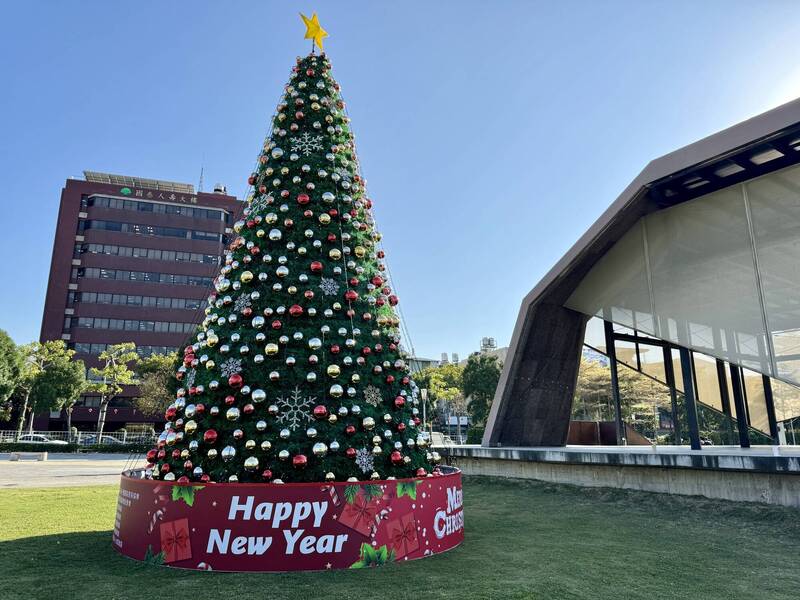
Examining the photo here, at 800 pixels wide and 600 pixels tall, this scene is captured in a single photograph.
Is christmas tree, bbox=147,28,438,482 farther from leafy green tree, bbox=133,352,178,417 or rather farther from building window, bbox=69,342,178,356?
building window, bbox=69,342,178,356

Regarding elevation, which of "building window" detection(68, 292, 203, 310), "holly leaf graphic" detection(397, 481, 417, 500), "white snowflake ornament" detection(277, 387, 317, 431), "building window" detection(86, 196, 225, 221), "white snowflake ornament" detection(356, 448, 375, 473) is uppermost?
"building window" detection(86, 196, 225, 221)

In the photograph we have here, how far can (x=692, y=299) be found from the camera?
14.7 metres

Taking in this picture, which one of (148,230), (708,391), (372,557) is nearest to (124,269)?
(148,230)

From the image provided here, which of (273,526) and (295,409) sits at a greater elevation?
(295,409)

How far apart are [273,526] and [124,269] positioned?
201 feet

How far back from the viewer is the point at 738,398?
16.1 meters

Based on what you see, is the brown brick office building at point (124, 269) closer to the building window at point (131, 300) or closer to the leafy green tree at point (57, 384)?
the building window at point (131, 300)

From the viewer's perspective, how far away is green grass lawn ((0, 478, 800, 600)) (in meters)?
4.82

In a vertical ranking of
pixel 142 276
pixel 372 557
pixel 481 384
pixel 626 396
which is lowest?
pixel 372 557

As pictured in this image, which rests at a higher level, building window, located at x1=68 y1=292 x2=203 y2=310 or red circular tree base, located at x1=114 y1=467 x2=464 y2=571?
building window, located at x1=68 y1=292 x2=203 y2=310

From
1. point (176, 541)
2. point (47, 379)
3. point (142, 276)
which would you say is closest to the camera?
point (176, 541)

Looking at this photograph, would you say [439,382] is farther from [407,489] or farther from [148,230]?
[407,489]

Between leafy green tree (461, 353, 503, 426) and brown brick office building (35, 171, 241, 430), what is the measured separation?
31.6 metres

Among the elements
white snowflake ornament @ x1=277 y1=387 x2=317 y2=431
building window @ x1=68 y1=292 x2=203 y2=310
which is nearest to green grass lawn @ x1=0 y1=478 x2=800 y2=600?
white snowflake ornament @ x1=277 y1=387 x2=317 y2=431
